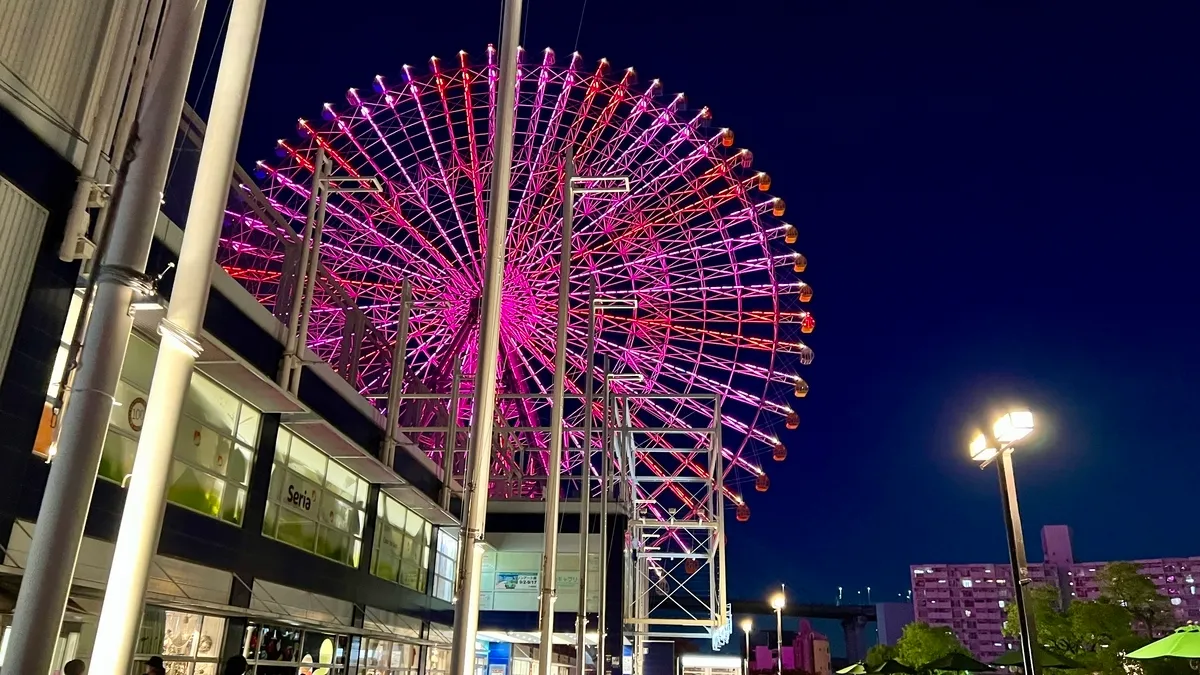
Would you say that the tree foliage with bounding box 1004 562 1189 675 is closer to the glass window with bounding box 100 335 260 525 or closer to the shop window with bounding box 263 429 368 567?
the shop window with bounding box 263 429 368 567

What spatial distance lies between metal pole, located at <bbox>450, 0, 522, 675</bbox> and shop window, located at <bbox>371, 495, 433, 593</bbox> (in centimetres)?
1372

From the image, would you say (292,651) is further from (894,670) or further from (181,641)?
(894,670)

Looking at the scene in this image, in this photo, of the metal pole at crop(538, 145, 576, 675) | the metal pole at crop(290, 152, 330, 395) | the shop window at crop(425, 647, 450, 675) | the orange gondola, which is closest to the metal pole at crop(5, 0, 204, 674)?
the metal pole at crop(538, 145, 576, 675)

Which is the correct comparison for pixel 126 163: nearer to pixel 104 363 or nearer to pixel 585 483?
pixel 104 363

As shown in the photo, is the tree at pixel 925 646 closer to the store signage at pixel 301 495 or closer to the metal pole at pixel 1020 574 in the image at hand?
the store signage at pixel 301 495

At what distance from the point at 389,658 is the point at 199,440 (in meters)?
11.4

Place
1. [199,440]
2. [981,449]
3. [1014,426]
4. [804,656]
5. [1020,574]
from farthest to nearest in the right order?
[804,656], [199,440], [981,449], [1014,426], [1020,574]

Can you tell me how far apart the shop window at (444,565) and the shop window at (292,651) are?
847 centimetres

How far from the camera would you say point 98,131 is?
34.2 ft

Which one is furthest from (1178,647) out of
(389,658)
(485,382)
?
(389,658)

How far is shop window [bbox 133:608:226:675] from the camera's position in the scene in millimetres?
13000

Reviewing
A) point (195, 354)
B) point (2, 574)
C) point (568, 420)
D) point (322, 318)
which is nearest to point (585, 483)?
point (322, 318)

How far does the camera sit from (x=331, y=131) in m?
31.6

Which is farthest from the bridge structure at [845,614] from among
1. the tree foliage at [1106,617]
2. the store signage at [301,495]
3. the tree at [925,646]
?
the store signage at [301,495]
